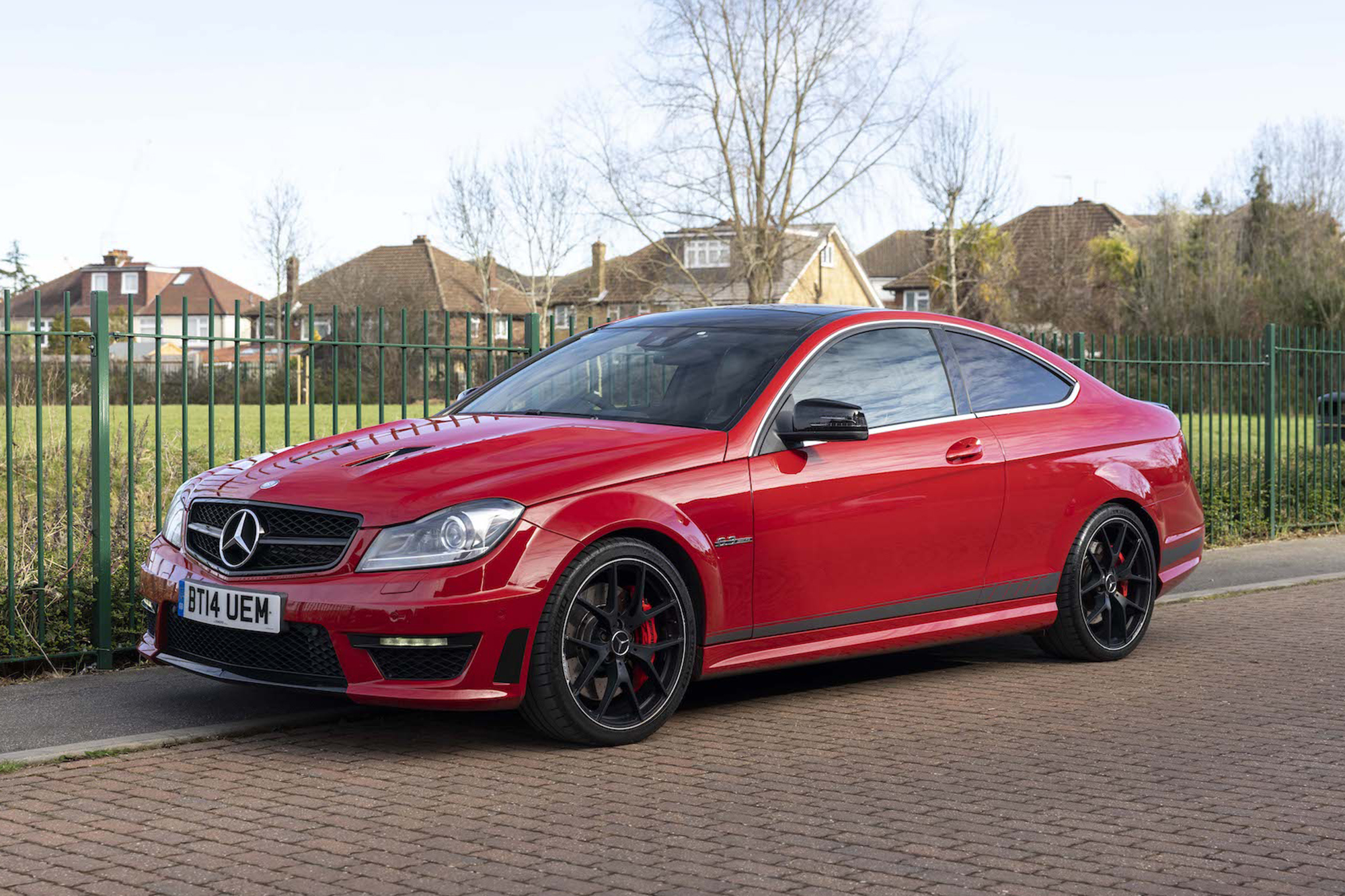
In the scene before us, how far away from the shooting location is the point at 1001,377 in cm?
726

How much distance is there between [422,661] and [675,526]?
104 cm

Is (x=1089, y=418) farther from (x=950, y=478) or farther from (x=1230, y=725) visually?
(x=1230, y=725)

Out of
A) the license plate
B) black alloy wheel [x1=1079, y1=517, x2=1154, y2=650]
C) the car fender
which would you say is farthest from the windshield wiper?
black alloy wheel [x1=1079, y1=517, x2=1154, y2=650]

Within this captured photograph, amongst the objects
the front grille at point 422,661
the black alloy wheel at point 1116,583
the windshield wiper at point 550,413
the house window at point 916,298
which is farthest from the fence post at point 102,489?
the house window at point 916,298

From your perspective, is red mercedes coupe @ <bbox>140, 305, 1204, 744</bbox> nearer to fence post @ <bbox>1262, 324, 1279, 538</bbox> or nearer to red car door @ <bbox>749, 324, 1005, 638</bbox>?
red car door @ <bbox>749, 324, 1005, 638</bbox>

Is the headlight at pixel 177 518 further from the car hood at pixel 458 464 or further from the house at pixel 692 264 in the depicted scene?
the house at pixel 692 264

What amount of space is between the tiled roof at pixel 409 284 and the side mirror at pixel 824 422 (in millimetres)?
50678

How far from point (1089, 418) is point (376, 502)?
3.82 meters

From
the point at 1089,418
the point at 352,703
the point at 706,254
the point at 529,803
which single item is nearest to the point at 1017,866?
the point at 529,803

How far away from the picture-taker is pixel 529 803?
15.9 feet

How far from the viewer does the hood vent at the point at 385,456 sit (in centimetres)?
562

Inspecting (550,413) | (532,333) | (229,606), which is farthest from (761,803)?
(532,333)

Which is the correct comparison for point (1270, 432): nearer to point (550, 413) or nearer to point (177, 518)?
point (550, 413)

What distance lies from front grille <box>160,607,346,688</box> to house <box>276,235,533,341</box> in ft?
136
